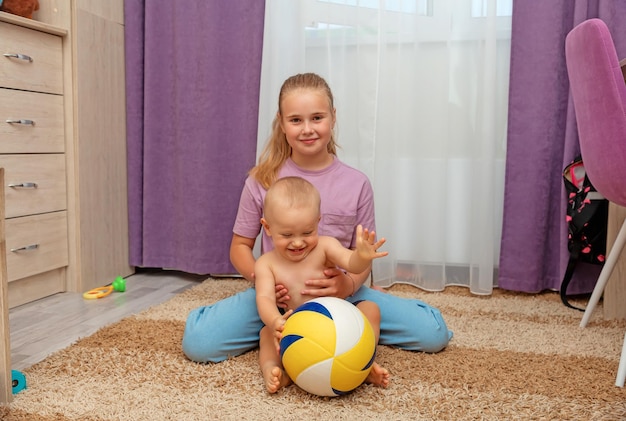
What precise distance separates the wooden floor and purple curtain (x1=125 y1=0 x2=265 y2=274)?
106 mm

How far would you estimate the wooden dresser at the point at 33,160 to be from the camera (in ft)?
6.27

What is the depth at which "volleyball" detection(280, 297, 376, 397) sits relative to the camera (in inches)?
45.5

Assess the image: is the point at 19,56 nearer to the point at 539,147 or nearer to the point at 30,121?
the point at 30,121

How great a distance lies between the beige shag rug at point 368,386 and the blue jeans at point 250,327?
1.1 inches

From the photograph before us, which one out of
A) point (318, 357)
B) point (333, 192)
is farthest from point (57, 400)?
point (333, 192)

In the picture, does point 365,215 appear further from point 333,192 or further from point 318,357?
point 318,357

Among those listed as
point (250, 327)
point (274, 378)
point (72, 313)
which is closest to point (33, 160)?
point (72, 313)

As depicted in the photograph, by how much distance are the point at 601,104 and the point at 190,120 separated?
1480 mm

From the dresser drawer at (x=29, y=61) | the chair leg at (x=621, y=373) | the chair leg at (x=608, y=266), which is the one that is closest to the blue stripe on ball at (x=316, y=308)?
the chair leg at (x=621, y=373)

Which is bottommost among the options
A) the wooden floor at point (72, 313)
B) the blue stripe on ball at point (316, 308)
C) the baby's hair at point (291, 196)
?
the wooden floor at point (72, 313)

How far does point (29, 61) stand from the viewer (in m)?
1.97

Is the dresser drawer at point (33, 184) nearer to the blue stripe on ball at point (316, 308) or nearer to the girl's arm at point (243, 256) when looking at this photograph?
the girl's arm at point (243, 256)

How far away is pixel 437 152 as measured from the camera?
2207 mm

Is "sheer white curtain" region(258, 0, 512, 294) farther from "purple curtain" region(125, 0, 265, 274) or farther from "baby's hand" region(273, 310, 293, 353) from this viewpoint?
"baby's hand" region(273, 310, 293, 353)
